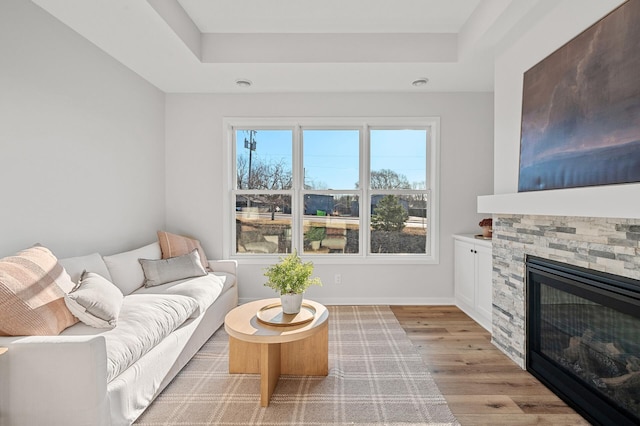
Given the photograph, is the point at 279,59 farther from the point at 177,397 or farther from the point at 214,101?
the point at 177,397

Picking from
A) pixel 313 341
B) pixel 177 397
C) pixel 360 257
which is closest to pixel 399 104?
pixel 360 257

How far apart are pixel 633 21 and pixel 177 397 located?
3.20 meters

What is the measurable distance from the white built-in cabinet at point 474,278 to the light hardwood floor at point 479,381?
0.55 feet

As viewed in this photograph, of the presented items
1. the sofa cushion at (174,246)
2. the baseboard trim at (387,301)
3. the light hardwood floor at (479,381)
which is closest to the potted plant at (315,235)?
the baseboard trim at (387,301)

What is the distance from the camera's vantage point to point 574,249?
1.93 m

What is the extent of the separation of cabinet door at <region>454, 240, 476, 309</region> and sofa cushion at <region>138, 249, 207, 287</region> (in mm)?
2738

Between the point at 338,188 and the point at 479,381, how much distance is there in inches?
95.8

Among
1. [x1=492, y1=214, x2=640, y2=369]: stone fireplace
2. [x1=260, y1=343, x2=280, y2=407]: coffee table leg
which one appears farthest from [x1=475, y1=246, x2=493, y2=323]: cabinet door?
[x1=260, y1=343, x2=280, y2=407]: coffee table leg

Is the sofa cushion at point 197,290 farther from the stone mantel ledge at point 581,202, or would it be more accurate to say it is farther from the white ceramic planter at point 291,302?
the stone mantel ledge at point 581,202

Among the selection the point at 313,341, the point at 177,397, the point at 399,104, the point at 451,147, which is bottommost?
the point at 177,397

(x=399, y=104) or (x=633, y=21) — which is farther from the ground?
(x=399, y=104)

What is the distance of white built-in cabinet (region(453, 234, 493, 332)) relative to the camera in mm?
3062

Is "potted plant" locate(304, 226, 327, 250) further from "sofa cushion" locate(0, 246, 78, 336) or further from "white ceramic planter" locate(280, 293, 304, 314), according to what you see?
"sofa cushion" locate(0, 246, 78, 336)

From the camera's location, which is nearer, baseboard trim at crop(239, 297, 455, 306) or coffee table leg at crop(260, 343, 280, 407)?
coffee table leg at crop(260, 343, 280, 407)
